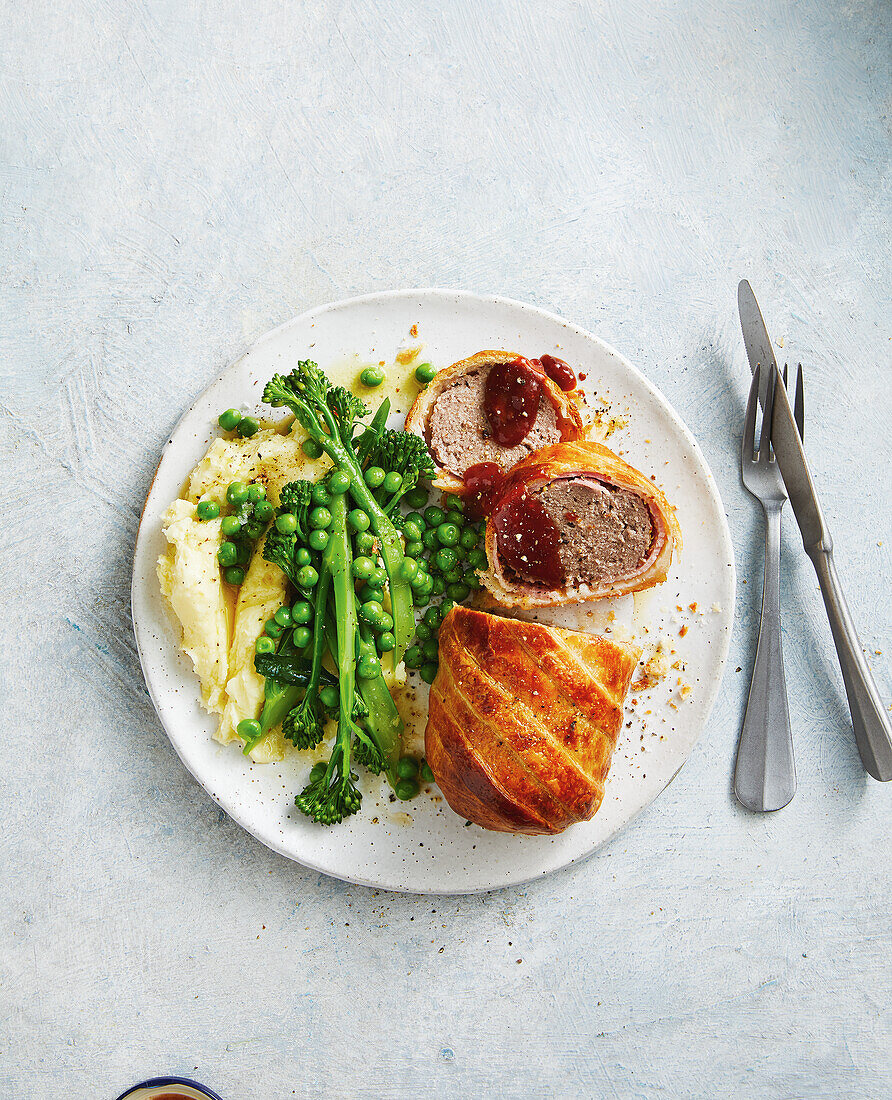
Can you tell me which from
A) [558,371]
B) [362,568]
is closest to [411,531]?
[362,568]

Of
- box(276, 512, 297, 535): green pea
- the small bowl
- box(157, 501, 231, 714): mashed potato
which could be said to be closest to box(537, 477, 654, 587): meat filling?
box(276, 512, 297, 535): green pea

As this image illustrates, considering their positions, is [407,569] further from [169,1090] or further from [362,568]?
[169,1090]

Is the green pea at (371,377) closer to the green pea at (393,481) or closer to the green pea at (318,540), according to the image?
the green pea at (393,481)

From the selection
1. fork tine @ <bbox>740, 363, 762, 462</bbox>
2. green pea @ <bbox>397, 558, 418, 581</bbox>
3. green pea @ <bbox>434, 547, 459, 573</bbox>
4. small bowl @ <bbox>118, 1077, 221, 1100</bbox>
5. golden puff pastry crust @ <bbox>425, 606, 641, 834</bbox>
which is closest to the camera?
golden puff pastry crust @ <bbox>425, 606, 641, 834</bbox>

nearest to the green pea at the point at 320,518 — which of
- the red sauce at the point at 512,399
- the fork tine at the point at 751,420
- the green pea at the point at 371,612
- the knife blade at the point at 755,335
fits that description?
the green pea at the point at 371,612

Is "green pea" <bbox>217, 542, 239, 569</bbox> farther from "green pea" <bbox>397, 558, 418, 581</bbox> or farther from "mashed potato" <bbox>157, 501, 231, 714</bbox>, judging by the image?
"green pea" <bbox>397, 558, 418, 581</bbox>
